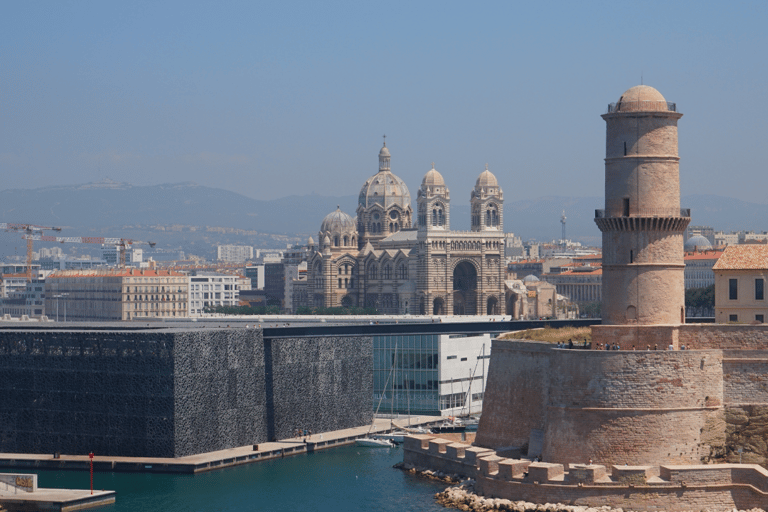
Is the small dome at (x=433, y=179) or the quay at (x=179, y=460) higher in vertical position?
the small dome at (x=433, y=179)

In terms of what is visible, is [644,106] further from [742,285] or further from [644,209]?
[742,285]

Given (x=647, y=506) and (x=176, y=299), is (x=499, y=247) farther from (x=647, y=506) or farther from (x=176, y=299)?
(x=647, y=506)

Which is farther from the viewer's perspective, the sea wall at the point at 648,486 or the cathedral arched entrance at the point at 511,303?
the cathedral arched entrance at the point at 511,303

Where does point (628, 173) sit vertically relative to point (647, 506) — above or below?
above

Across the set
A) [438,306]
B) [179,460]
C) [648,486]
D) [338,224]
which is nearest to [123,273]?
[338,224]

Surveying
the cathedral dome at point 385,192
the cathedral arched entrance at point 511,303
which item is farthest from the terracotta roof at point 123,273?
the cathedral arched entrance at point 511,303

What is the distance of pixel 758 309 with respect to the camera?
55.6 meters

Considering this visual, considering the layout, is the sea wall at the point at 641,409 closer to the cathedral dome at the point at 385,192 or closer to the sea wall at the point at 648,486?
the sea wall at the point at 648,486

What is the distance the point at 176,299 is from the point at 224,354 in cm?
9612

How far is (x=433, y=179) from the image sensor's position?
161 m

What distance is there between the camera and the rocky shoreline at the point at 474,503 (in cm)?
4516

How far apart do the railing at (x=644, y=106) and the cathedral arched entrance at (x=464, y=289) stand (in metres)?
110

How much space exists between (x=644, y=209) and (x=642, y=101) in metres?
3.83

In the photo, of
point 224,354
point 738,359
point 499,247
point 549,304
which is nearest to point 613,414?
point 738,359
